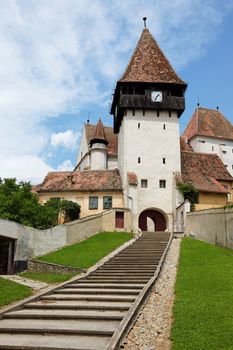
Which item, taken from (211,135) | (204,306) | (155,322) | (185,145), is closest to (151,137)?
(185,145)

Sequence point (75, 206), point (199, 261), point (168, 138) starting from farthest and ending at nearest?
1. point (168, 138)
2. point (75, 206)
3. point (199, 261)

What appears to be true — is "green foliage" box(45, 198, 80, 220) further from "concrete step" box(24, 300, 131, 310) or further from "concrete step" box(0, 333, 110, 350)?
"concrete step" box(0, 333, 110, 350)

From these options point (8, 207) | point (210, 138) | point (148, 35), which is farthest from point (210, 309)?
point (210, 138)

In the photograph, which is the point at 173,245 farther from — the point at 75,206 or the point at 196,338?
the point at 196,338

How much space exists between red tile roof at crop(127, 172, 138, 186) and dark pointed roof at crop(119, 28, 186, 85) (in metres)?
10.4

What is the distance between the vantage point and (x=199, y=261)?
1902cm

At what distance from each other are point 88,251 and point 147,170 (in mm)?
17376

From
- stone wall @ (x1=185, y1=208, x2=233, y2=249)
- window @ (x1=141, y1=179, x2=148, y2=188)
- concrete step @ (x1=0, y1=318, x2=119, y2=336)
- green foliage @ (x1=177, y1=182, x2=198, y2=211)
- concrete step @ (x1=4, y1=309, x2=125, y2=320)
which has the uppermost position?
window @ (x1=141, y1=179, x2=148, y2=188)

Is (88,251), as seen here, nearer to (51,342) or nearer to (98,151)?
(51,342)

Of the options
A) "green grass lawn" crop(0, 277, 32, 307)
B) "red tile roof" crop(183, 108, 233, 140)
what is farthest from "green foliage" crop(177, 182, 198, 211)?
"green grass lawn" crop(0, 277, 32, 307)

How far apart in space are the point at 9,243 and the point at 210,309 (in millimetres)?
20584

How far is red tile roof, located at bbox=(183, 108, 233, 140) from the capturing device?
194ft

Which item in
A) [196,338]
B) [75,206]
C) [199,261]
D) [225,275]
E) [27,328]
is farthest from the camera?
[75,206]

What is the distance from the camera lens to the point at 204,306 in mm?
9844
